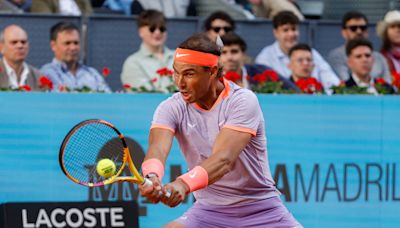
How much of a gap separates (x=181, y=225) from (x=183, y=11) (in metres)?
7.04

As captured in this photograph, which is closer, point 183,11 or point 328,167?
point 328,167

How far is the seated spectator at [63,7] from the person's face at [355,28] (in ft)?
10.3

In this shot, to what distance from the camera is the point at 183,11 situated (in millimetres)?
13922

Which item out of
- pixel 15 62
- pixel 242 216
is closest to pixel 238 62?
pixel 15 62

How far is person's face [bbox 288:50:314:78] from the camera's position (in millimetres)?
11992

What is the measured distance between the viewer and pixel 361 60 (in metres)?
12.3

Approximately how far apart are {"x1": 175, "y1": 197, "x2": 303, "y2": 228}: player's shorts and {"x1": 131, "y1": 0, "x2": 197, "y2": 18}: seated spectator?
6494 mm

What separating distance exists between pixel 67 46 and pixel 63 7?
1.71 meters

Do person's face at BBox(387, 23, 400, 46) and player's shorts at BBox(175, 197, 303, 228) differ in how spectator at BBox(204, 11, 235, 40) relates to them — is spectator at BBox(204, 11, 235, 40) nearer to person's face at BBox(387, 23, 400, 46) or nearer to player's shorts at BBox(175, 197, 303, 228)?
person's face at BBox(387, 23, 400, 46)

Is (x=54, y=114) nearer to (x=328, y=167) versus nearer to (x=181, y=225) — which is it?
(x=328, y=167)

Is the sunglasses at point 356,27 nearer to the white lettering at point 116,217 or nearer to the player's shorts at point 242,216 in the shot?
the white lettering at point 116,217

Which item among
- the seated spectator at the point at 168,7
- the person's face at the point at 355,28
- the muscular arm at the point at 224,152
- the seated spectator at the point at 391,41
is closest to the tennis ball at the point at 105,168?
the muscular arm at the point at 224,152

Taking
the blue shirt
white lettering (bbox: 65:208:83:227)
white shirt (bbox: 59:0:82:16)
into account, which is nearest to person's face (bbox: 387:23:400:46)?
white shirt (bbox: 59:0:82:16)

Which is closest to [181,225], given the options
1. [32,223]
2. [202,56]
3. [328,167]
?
[202,56]
